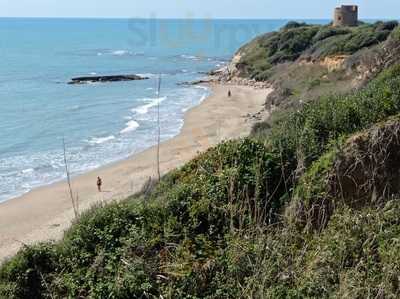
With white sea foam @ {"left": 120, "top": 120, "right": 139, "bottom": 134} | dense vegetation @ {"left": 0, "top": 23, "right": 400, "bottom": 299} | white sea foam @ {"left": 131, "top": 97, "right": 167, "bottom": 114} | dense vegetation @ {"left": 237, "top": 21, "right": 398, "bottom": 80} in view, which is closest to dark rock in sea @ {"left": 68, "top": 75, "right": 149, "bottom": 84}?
dense vegetation @ {"left": 237, "top": 21, "right": 398, "bottom": 80}

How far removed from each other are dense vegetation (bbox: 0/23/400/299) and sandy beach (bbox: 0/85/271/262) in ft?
6.77

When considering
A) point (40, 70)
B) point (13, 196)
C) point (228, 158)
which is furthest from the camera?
point (40, 70)

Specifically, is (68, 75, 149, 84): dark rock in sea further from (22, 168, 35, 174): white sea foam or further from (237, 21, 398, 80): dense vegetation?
(22, 168, 35, 174): white sea foam

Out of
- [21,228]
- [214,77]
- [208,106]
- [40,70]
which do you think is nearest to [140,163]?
[21,228]

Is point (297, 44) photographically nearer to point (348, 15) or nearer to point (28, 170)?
point (348, 15)

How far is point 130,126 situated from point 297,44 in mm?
35291

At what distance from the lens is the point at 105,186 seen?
2430 centimetres

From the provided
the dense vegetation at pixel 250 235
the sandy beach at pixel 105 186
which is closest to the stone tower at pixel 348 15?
the sandy beach at pixel 105 186

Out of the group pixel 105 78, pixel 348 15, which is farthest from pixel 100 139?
pixel 348 15

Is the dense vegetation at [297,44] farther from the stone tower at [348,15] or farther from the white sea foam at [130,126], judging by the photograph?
the white sea foam at [130,126]

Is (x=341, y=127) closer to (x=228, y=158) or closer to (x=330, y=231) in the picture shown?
(x=228, y=158)

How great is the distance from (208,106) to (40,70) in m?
35.4

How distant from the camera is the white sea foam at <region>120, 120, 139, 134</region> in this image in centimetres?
3677

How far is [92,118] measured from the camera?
41094 mm
